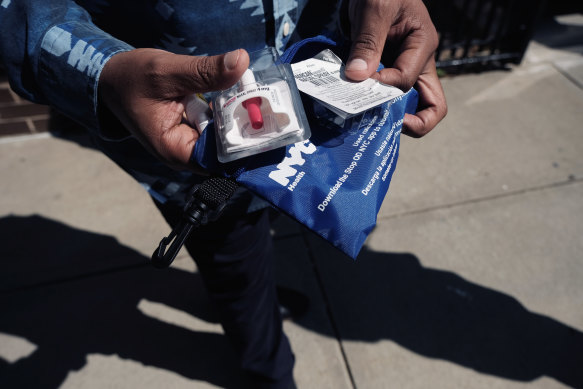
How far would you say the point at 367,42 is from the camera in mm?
1008

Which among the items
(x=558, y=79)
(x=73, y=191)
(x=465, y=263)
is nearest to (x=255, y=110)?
(x=465, y=263)

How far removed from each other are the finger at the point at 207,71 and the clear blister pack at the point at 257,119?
0.04 m

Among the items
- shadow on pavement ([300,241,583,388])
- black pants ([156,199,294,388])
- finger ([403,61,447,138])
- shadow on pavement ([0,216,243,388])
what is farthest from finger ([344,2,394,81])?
shadow on pavement ([0,216,243,388])

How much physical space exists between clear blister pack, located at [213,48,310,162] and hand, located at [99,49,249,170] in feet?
0.15

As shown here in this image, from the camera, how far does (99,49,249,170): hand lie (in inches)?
33.0

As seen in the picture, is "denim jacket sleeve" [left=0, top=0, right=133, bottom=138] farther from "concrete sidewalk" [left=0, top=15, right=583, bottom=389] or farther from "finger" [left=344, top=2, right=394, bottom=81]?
"concrete sidewalk" [left=0, top=15, right=583, bottom=389]

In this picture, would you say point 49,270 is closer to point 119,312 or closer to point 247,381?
point 119,312

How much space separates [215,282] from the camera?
1.40m

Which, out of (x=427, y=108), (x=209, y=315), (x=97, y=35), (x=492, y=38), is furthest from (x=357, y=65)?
(x=492, y=38)

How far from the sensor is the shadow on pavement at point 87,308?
1.90 metres

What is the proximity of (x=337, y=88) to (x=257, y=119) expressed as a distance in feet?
0.79

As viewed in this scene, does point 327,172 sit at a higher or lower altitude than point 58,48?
lower

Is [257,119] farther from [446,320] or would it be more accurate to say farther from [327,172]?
[446,320]

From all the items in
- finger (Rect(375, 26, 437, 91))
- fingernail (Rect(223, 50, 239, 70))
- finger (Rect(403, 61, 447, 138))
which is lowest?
finger (Rect(403, 61, 447, 138))
